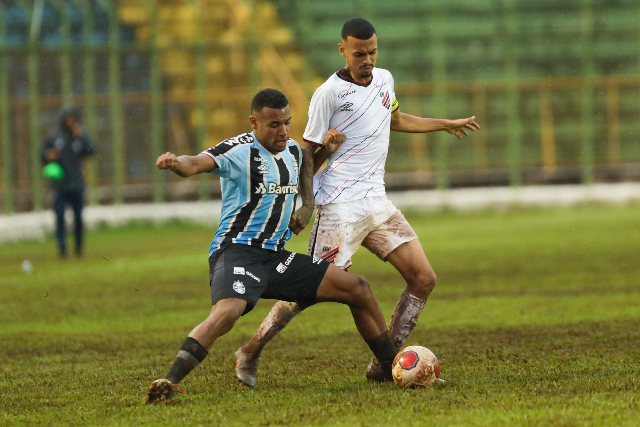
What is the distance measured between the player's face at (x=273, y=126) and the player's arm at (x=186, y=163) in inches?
16.5

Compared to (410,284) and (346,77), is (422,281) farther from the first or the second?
(346,77)

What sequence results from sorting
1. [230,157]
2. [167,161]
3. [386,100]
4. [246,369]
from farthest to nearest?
[386,100]
[246,369]
[230,157]
[167,161]

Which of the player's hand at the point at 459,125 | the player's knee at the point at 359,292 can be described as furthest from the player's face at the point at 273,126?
the player's hand at the point at 459,125

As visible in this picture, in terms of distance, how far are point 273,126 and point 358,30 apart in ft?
3.36

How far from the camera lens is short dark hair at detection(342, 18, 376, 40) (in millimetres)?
7410

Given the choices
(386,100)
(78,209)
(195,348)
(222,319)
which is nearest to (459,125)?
(386,100)

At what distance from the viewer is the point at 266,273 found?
6824 mm

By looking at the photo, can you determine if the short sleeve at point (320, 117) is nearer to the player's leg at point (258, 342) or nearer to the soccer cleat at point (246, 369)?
the player's leg at point (258, 342)

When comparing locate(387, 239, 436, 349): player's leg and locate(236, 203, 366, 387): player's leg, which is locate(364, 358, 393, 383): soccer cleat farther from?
locate(236, 203, 366, 387): player's leg

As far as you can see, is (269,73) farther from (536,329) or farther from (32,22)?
(536,329)

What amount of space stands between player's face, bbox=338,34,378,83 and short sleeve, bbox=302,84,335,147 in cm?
24

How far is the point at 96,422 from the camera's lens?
6.04 meters

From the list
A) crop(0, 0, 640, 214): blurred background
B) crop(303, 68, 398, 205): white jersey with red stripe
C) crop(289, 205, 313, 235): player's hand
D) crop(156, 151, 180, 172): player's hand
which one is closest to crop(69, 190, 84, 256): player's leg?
crop(0, 0, 640, 214): blurred background

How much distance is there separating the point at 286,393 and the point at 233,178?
1.35m
